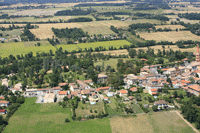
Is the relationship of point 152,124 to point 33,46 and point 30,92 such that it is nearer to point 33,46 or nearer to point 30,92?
point 30,92

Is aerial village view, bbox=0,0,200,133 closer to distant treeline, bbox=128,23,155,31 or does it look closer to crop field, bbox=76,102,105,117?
crop field, bbox=76,102,105,117

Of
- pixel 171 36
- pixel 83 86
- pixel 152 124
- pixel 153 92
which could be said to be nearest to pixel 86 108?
pixel 83 86

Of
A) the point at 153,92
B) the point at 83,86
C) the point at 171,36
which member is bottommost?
the point at 153,92

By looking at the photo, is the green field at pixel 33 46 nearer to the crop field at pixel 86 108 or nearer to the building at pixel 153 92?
the building at pixel 153 92

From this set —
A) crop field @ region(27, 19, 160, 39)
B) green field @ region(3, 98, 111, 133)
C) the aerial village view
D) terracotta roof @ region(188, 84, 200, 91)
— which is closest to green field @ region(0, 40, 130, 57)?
the aerial village view

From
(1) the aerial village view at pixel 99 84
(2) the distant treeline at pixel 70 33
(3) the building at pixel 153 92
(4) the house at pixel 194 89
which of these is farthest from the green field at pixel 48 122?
(2) the distant treeline at pixel 70 33

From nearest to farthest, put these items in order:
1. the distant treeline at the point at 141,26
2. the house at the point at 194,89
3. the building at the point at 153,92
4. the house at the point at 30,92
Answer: the house at the point at 194,89, the building at the point at 153,92, the house at the point at 30,92, the distant treeline at the point at 141,26

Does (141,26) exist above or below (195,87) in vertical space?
above
